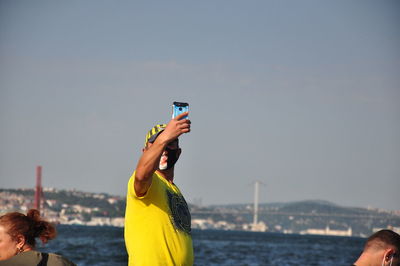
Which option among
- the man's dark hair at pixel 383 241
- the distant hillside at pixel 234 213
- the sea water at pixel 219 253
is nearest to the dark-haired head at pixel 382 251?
the man's dark hair at pixel 383 241

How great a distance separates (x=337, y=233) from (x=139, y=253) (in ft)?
518

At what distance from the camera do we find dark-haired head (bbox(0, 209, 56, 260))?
12.9ft

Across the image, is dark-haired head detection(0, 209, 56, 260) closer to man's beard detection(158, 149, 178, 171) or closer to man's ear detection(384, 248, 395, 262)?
man's beard detection(158, 149, 178, 171)

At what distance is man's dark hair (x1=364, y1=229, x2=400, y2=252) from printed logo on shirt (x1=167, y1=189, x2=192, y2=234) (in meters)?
0.98

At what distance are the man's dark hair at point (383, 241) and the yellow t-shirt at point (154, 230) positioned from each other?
950mm

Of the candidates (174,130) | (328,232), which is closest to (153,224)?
(174,130)

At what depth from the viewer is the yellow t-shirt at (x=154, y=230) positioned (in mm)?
4238

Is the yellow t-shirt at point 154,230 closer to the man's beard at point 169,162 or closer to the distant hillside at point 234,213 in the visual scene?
the man's beard at point 169,162

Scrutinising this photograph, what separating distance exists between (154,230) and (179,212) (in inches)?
9.4

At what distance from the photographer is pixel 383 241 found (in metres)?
3.86

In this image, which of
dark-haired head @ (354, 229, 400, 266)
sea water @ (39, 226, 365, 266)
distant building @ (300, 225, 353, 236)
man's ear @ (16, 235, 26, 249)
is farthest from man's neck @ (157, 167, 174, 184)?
distant building @ (300, 225, 353, 236)

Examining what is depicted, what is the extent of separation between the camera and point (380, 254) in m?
3.84

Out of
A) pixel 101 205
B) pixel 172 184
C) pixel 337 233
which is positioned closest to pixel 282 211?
pixel 337 233

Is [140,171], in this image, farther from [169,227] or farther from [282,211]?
[282,211]
